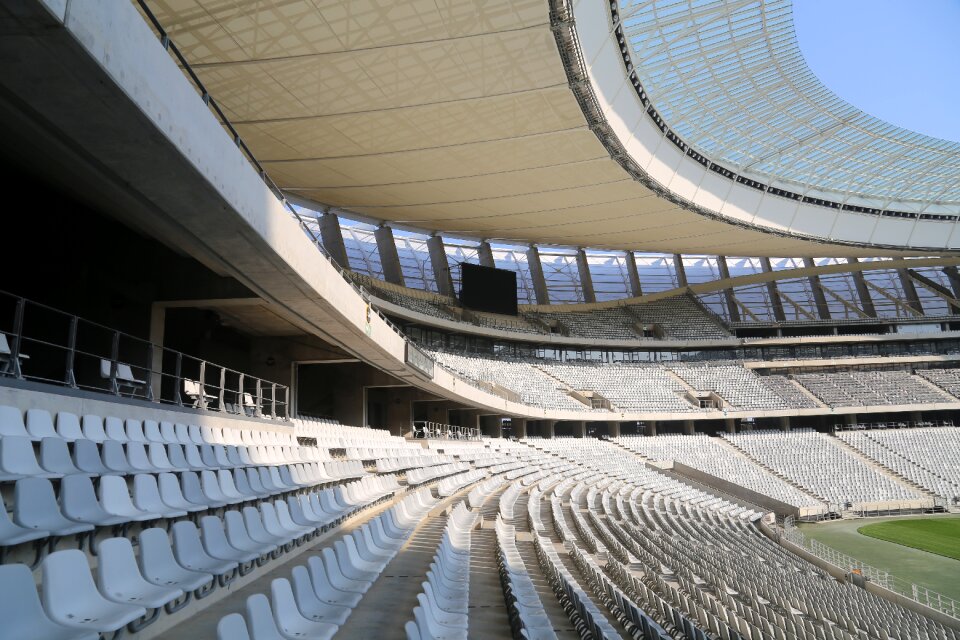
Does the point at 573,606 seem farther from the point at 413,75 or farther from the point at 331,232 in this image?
the point at 331,232

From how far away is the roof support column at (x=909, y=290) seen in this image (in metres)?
50.2

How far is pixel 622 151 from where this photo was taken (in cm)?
2448

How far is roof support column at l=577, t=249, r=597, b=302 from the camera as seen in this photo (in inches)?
1893

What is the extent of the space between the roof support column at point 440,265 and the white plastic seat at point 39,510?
123 ft

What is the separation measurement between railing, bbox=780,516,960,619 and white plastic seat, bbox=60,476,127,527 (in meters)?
15.2

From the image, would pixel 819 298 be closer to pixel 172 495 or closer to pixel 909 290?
pixel 909 290

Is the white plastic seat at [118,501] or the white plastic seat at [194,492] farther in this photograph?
the white plastic seat at [194,492]

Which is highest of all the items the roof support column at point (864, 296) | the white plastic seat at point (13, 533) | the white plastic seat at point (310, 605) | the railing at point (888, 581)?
the roof support column at point (864, 296)

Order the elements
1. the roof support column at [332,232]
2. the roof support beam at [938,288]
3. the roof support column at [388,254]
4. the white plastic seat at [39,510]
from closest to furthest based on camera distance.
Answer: the white plastic seat at [39,510] → the roof support column at [332,232] → the roof support column at [388,254] → the roof support beam at [938,288]

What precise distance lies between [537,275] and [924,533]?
26517 millimetres

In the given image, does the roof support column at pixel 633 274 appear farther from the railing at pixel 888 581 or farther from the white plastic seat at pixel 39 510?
the white plastic seat at pixel 39 510

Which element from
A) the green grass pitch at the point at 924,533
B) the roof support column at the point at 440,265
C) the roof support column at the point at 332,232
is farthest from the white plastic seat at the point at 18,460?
the roof support column at the point at 440,265

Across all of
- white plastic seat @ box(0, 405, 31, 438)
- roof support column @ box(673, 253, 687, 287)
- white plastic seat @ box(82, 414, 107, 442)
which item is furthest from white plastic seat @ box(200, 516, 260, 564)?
roof support column @ box(673, 253, 687, 287)

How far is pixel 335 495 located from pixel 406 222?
31134 mm
